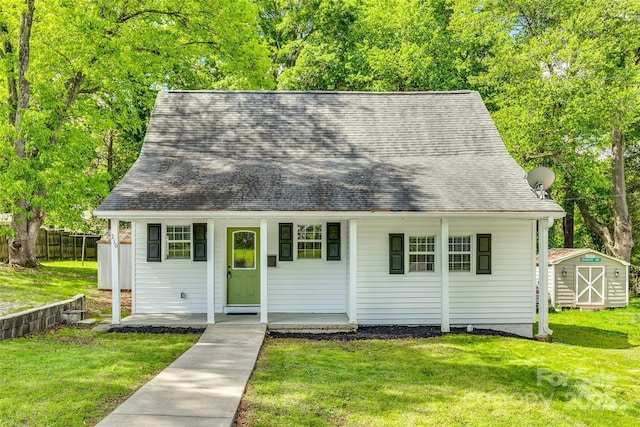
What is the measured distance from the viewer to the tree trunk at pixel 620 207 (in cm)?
2289

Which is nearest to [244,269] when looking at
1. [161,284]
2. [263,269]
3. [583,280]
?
[263,269]

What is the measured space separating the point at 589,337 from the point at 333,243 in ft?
A: 24.8

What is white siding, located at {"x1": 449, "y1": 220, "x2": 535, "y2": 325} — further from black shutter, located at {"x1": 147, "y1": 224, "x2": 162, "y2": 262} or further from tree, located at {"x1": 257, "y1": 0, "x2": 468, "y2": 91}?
tree, located at {"x1": 257, "y1": 0, "x2": 468, "y2": 91}

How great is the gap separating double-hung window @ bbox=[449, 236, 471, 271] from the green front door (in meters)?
4.66

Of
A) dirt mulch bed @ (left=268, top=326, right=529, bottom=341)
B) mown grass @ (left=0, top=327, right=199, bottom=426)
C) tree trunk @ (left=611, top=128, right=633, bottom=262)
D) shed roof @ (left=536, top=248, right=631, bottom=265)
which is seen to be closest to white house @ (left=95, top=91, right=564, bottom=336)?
dirt mulch bed @ (left=268, top=326, right=529, bottom=341)

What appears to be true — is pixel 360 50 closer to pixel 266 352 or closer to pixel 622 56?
pixel 622 56

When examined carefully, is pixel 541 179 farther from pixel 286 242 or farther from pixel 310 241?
pixel 286 242

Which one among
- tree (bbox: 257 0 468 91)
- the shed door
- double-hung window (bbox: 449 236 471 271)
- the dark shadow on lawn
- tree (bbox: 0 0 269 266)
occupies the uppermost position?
tree (bbox: 257 0 468 91)

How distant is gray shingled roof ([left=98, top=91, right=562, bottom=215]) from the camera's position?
10773 millimetres

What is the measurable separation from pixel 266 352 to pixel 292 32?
23.0 m

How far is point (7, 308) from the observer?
34.6 feet

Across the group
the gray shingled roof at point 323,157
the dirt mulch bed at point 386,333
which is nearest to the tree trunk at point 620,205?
the gray shingled roof at point 323,157

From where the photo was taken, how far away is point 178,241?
11.9 m

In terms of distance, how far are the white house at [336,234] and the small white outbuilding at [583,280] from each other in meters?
7.90
